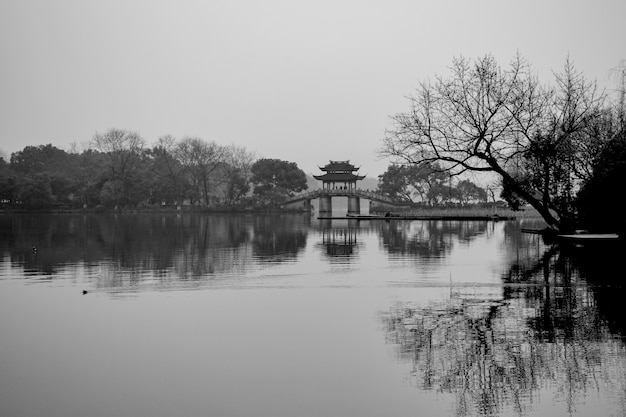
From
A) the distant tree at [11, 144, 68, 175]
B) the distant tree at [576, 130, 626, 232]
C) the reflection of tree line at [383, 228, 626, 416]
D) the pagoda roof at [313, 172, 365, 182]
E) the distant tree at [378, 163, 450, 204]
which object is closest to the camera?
the reflection of tree line at [383, 228, 626, 416]

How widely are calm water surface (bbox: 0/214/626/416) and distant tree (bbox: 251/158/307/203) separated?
7400cm

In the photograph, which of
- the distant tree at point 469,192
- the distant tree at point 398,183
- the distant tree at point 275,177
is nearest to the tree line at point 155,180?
the distant tree at point 275,177

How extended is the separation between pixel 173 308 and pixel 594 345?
24.0 ft

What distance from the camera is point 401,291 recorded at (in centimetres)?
1400

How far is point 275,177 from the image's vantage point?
93.6m

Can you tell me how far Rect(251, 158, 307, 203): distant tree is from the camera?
92438 mm

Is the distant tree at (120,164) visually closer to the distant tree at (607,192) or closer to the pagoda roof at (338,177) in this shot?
the pagoda roof at (338,177)

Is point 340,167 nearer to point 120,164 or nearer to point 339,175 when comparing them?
point 339,175

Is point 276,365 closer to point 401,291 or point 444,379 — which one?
point 444,379

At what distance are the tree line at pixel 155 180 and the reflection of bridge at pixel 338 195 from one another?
117 inches

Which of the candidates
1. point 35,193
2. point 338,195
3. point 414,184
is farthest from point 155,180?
point 414,184

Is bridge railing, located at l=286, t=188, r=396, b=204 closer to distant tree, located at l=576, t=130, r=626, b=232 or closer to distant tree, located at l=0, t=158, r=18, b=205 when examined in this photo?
distant tree, located at l=0, t=158, r=18, b=205

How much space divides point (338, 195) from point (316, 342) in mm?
80946

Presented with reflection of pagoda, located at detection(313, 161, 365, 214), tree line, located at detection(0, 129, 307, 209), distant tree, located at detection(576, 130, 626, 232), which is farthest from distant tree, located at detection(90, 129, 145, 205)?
distant tree, located at detection(576, 130, 626, 232)
